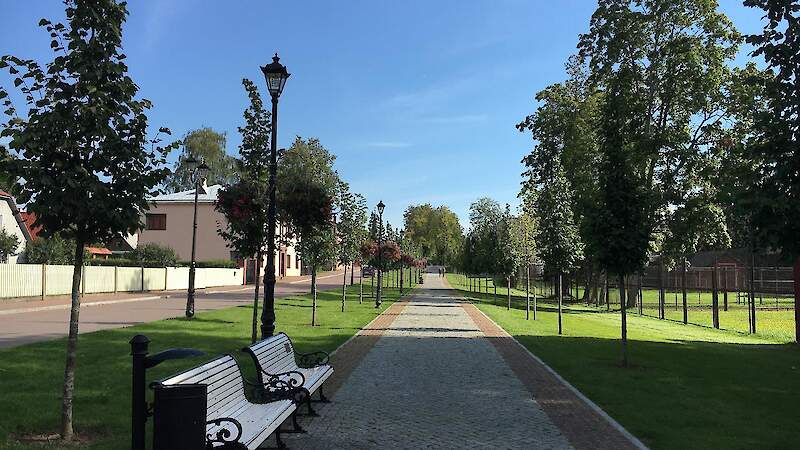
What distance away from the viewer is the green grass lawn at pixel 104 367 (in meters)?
6.74

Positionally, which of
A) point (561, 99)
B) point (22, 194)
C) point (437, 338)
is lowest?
point (437, 338)

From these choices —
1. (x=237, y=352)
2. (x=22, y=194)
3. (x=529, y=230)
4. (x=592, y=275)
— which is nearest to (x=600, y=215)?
(x=237, y=352)

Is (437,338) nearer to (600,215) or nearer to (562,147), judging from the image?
(600,215)

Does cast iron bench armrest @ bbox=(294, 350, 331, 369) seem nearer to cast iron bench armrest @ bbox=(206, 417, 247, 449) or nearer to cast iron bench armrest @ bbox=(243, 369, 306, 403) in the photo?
cast iron bench armrest @ bbox=(243, 369, 306, 403)

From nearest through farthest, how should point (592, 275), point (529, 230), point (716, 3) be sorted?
point (529, 230) → point (716, 3) → point (592, 275)

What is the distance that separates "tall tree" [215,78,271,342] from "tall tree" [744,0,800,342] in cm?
922

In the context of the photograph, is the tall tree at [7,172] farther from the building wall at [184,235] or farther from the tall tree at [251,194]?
the building wall at [184,235]

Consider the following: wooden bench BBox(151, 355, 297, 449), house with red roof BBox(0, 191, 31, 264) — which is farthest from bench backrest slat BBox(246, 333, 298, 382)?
house with red roof BBox(0, 191, 31, 264)

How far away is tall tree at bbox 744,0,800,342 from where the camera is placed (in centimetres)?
763

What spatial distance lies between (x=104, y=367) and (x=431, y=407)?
5844 millimetres

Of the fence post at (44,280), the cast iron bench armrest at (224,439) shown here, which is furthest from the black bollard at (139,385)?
the fence post at (44,280)

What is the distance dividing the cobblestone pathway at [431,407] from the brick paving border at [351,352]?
0.16m

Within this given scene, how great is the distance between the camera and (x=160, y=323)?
18.8 metres

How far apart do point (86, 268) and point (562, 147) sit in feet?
93.4
